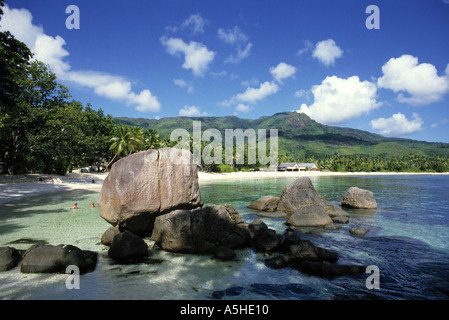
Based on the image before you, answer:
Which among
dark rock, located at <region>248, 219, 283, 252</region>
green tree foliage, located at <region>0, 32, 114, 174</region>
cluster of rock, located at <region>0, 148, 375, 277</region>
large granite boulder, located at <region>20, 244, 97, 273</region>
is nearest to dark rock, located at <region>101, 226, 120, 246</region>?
cluster of rock, located at <region>0, 148, 375, 277</region>

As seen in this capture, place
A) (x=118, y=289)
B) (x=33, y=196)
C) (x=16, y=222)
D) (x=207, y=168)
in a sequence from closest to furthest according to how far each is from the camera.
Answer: (x=118, y=289) → (x=16, y=222) → (x=33, y=196) → (x=207, y=168)

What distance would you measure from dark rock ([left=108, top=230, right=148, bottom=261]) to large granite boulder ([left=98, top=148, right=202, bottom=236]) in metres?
1.46

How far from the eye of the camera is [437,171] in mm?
133625

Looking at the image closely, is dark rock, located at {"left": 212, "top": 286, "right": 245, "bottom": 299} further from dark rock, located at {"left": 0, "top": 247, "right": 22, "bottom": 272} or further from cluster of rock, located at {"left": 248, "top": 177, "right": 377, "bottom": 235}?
cluster of rock, located at {"left": 248, "top": 177, "right": 377, "bottom": 235}

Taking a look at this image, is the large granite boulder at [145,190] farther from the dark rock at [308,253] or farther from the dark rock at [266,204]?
the dark rock at [266,204]

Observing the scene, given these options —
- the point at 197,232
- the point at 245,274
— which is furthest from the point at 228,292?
the point at 197,232

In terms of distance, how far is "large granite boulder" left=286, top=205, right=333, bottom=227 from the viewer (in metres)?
14.4

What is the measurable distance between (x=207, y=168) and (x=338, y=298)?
243 ft


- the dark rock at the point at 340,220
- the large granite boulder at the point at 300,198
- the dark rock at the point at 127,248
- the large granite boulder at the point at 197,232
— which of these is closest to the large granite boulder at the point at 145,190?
the large granite boulder at the point at 197,232

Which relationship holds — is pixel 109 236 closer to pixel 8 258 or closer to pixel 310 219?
pixel 8 258

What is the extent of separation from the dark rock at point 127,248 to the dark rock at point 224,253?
2.61 metres

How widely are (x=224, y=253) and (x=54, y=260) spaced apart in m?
5.43
